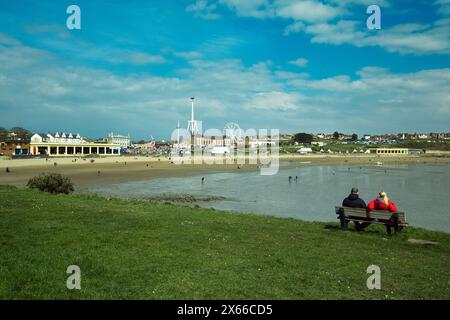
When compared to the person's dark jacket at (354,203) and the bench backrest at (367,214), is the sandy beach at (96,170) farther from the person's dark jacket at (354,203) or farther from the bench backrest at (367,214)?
the bench backrest at (367,214)

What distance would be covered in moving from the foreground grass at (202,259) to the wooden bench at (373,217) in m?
0.39

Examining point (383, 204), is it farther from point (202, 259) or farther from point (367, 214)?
point (202, 259)

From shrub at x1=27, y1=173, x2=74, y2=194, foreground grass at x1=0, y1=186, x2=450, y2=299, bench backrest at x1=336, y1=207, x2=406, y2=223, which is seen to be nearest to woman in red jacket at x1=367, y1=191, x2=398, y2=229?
bench backrest at x1=336, y1=207, x2=406, y2=223

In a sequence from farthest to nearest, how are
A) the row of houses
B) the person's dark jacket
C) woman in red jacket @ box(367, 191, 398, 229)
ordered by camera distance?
the row of houses < the person's dark jacket < woman in red jacket @ box(367, 191, 398, 229)

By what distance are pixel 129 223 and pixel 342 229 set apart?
7.15 m

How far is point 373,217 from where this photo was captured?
12.9 metres

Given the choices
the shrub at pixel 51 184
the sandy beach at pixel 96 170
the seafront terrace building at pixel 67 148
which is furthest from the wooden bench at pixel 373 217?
the seafront terrace building at pixel 67 148

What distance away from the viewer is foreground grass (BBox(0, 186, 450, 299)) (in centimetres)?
664

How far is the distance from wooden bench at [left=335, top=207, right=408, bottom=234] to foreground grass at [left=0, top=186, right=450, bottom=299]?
386mm

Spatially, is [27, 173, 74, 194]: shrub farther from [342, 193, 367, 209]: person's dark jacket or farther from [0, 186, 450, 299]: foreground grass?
[342, 193, 367, 209]: person's dark jacket

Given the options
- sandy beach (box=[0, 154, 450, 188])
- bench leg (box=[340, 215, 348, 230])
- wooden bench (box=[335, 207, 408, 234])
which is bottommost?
sandy beach (box=[0, 154, 450, 188])
